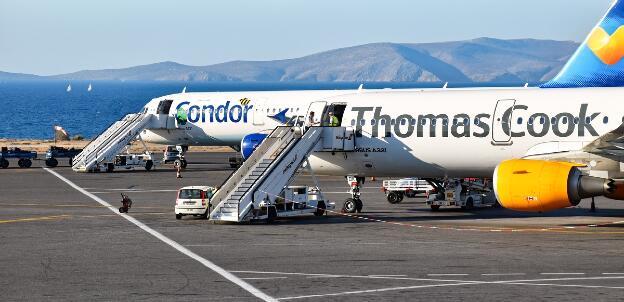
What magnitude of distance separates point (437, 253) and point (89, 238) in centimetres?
1360

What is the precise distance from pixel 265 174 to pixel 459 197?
1067 cm

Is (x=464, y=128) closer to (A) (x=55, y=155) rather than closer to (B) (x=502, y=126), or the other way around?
(B) (x=502, y=126)

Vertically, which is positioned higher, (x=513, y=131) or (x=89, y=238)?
(x=513, y=131)

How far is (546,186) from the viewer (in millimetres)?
42469

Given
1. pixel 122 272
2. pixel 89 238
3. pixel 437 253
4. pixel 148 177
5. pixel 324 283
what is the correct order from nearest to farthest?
pixel 324 283, pixel 122 272, pixel 437 253, pixel 89 238, pixel 148 177

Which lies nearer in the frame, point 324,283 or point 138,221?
point 324,283

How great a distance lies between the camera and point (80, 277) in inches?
1334

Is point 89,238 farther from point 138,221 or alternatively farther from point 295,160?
point 295,160

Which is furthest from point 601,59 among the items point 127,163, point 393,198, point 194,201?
point 127,163

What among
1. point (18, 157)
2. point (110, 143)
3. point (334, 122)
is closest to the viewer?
point (334, 122)

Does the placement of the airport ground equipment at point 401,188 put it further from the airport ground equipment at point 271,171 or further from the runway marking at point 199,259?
the runway marking at point 199,259

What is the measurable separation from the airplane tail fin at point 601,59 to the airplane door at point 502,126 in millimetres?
15217

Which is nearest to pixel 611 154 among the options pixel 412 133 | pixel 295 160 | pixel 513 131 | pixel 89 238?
pixel 513 131

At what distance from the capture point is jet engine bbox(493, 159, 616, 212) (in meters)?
42.4
